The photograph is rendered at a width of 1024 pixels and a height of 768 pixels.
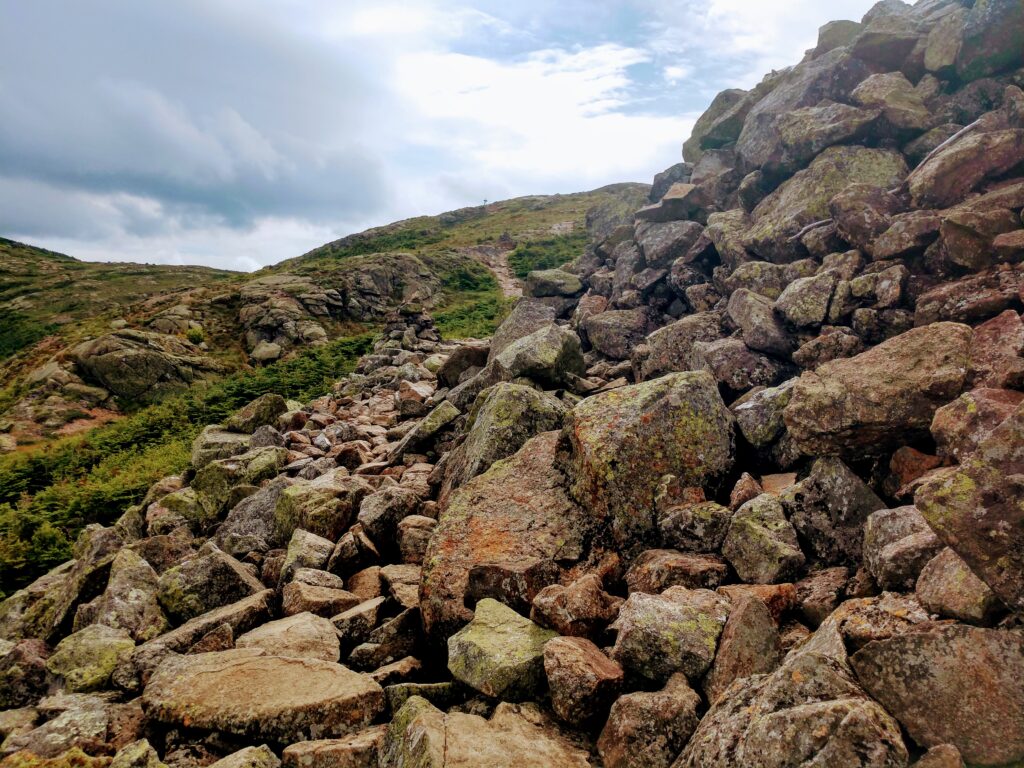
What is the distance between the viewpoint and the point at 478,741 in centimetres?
536

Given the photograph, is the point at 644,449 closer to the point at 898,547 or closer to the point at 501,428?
the point at 501,428

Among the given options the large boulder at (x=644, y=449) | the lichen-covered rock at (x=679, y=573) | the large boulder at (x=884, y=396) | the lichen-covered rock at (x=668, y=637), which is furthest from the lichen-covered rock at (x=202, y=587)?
the large boulder at (x=884, y=396)

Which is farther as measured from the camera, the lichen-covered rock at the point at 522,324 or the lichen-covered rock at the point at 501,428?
the lichen-covered rock at the point at 522,324

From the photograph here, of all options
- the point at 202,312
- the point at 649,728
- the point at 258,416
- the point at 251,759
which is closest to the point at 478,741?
the point at 649,728

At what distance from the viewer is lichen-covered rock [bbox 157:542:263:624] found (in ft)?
32.5

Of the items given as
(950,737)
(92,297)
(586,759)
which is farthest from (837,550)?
(92,297)

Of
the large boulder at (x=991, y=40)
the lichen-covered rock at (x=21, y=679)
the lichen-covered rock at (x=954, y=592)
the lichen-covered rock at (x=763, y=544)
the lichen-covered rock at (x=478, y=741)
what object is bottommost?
the lichen-covered rock at (x=21, y=679)

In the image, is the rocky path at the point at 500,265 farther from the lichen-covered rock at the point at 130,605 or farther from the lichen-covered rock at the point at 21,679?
the lichen-covered rock at the point at 21,679

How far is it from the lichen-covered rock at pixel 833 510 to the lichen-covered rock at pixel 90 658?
1067cm

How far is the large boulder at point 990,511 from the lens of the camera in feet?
14.1

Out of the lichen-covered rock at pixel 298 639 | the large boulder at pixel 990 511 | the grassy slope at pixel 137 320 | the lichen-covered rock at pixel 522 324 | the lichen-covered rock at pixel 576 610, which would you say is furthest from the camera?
the lichen-covered rock at pixel 522 324

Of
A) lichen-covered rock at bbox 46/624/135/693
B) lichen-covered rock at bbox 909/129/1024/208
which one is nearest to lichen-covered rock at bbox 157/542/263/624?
lichen-covered rock at bbox 46/624/135/693

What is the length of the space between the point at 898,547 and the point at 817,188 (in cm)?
1640

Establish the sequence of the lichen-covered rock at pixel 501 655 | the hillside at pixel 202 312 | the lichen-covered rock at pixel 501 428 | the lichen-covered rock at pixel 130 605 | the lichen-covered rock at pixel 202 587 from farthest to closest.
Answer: the hillside at pixel 202 312, the lichen-covered rock at pixel 501 428, the lichen-covered rock at pixel 202 587, the lichen-covered rock at pixel 130 605, the lichen-covered rock at pixel 501 655
